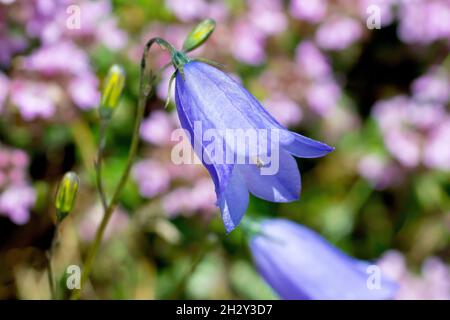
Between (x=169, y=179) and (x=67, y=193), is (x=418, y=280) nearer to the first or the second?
(x=169, y=179)

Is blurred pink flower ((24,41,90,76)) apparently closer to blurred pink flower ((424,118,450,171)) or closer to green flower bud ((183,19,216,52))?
green flower bud ((183,19,216,52))

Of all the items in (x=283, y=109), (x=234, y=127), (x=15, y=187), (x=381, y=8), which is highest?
(x=381, y=8)

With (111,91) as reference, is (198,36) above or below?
above

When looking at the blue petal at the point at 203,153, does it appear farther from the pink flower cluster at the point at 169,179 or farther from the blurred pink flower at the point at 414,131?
the blurred pink flower at the point at 414,131

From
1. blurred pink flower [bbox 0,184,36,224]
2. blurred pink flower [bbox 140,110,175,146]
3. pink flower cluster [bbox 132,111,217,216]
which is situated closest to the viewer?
blurred pink flower [bbox 0,184,36,224]

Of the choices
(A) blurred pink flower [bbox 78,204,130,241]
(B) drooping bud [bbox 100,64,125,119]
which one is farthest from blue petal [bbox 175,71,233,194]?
(A) blurred pink flower [bbox 78,204,130,241]

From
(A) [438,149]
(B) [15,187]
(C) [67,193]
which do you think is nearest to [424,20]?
(A) [438,149]
